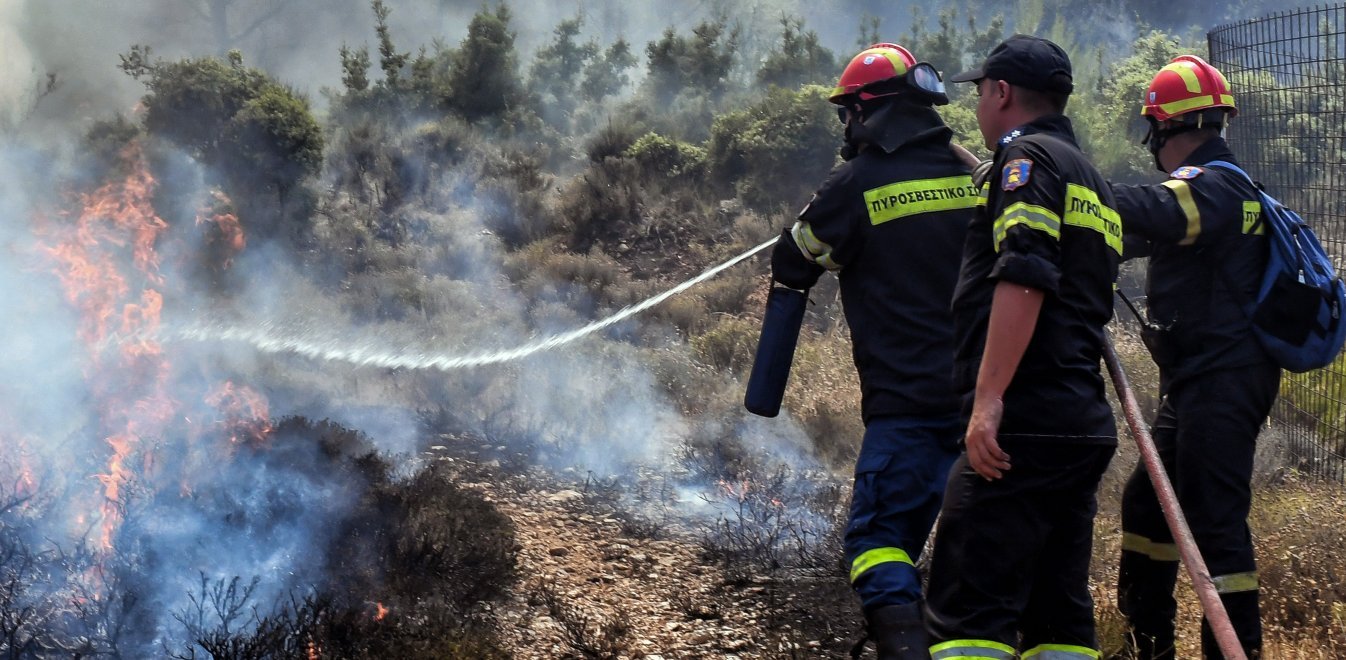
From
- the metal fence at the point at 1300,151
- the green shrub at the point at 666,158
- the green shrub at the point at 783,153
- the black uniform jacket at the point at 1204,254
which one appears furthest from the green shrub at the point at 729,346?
the green shrub at the point at 666,158

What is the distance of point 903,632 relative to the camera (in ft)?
9.19

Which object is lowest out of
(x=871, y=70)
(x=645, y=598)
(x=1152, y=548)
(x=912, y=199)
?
(x=645, y=598)

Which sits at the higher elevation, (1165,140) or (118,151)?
(118,151)

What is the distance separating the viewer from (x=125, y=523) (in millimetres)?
4023

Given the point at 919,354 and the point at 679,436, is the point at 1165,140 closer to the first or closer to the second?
the point at 919,354

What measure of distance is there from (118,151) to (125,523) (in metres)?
8.56

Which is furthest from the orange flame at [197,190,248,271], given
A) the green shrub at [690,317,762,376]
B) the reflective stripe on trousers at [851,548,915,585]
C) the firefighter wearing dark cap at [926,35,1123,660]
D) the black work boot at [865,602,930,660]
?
the firefighter wearing dark cap at [926,35,1123,660]

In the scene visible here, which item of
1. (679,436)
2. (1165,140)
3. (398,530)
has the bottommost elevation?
(398,530)

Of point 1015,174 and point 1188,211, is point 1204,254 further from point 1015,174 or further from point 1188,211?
point 1015,174

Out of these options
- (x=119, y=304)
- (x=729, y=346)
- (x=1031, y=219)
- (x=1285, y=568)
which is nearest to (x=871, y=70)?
(x=1031, y=219)

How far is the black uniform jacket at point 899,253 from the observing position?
120 inches

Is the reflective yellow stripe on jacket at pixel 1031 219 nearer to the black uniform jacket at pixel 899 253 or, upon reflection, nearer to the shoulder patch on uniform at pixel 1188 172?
the black uniform jacket at pixel 899 253

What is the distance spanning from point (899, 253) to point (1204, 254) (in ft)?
3.71

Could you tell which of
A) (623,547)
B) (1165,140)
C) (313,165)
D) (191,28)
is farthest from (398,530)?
(191,28)
